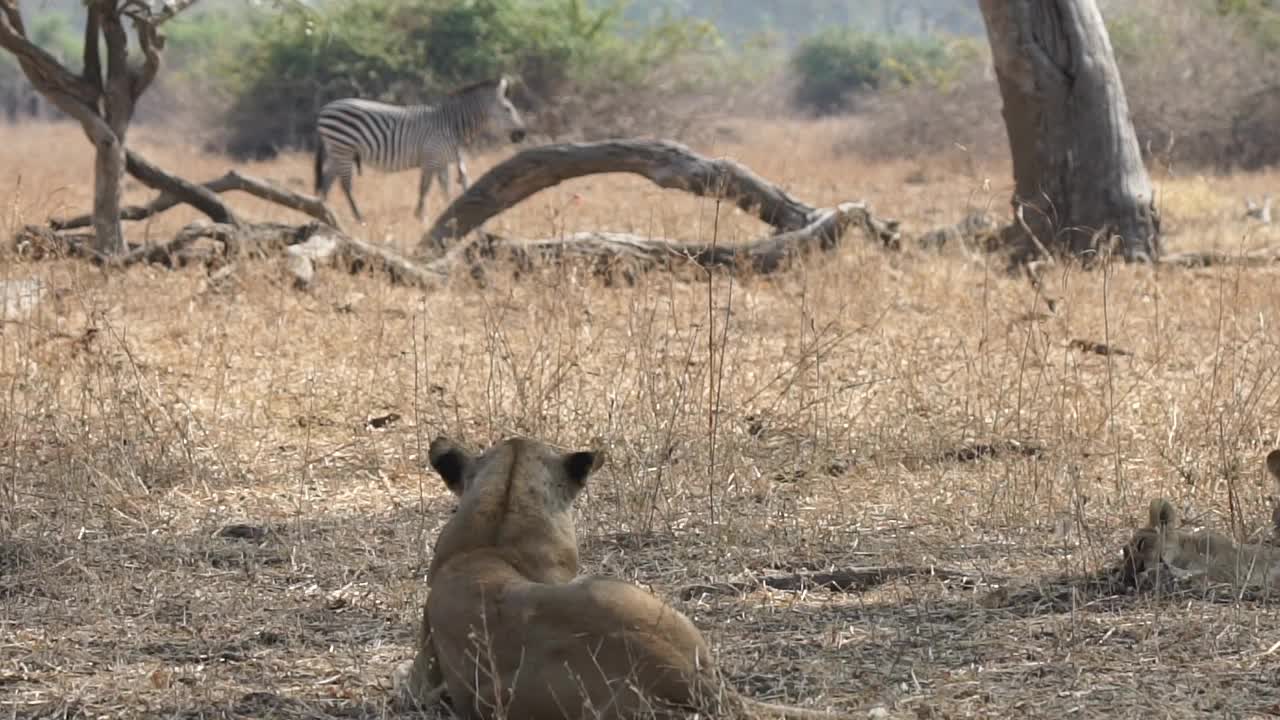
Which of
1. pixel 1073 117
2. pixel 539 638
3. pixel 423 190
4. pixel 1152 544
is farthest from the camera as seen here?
pixel 423 190

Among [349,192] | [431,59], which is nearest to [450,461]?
[349,192]

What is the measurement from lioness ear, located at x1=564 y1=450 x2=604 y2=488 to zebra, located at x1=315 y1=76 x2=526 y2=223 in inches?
606

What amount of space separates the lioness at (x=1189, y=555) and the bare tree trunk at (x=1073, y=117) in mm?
7136

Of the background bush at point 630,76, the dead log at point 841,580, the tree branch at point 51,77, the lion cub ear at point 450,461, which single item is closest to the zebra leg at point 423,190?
the background bush at point 630,76

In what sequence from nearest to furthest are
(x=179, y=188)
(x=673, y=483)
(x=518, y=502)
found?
(x=518, y=502) → (x=673, y=483) → (x=179, y=188)

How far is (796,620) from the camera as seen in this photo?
479 centimetres

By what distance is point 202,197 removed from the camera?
38.4 feet

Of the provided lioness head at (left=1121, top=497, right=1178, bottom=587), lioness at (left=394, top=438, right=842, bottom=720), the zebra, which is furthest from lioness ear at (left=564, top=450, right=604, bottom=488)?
the zebra

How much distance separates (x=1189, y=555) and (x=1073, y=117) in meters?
7.57

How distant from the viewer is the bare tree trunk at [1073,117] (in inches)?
468

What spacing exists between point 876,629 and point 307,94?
85.1ft

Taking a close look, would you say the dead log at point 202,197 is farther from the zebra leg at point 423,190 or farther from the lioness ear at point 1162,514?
the lioness ear at point 1162,514

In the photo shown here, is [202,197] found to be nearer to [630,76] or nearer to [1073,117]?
[1073,117]

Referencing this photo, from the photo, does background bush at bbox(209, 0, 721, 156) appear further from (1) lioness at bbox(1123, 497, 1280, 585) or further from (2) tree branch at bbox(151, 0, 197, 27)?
(1) lioness at bbox(1123, 497, 1280, 585)
